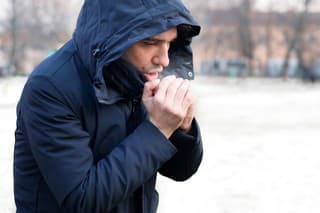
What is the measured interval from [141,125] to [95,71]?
0.68 feet

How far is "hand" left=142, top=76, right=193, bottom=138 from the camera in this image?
1346mm

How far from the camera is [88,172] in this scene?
1.29 m

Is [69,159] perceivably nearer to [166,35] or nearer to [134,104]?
[134,104]

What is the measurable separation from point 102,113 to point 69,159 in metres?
0.18

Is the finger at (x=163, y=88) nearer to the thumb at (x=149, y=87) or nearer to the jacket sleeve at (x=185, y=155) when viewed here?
the thumb at (x=149, y=87)

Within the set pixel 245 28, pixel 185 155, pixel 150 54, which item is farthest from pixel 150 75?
pixel 245 28

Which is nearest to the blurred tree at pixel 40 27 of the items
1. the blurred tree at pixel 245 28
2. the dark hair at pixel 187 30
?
the blurred tree at pixel 245 28

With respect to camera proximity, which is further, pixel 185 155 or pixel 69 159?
pixel 185 155

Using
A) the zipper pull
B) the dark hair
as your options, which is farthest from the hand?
the dark hair

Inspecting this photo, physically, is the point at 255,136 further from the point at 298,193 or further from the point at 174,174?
the point at 174,174

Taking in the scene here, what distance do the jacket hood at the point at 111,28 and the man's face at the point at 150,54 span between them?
46mm

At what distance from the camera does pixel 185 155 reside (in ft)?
5.26

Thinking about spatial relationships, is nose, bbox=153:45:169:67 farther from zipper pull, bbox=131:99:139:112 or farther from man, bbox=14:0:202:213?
zipper pull, bbox=131:99:139:112

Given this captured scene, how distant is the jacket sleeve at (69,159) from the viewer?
4.15 ft
